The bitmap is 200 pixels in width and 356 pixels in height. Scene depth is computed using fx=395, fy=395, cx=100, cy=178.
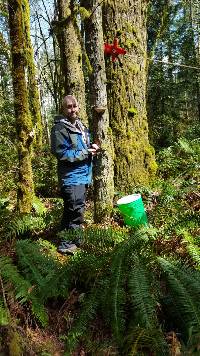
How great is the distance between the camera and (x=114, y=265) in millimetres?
→ 3662

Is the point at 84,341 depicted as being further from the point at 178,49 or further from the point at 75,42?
the point at 178,49

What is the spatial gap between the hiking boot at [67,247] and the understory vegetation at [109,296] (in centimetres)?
40

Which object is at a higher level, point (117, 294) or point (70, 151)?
point (70, 151)

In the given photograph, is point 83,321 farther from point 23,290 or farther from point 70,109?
point 70,109

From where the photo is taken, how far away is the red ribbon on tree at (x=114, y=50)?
6.50 metres

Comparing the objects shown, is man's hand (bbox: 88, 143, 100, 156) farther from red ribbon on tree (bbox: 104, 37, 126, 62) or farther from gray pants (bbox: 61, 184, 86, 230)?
red ribbon on tree (bbox: 104, 37, 126, 62)

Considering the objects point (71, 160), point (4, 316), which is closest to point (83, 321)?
point (4, 316)

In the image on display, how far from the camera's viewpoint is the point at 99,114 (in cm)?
556

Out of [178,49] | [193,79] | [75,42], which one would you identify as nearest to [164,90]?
[193,79]

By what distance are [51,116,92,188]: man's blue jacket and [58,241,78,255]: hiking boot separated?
Answer: 75 cm

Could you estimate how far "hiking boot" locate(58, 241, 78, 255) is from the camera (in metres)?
5.03

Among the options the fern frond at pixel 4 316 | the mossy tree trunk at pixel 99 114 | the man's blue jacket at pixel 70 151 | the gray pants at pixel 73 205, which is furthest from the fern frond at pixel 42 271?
the mossy tree trunk at pixel 99 114

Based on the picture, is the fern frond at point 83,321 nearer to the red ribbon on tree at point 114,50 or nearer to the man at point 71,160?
the man at point 71,160

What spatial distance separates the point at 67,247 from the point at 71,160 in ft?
3.67
